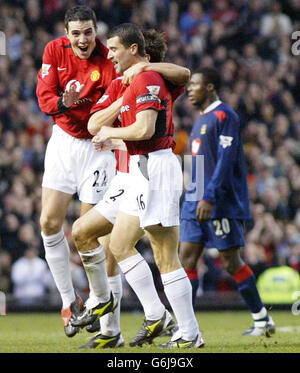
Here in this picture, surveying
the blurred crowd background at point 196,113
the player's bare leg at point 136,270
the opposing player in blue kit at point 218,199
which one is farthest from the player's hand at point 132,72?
the blurred crowd background at point 196,113

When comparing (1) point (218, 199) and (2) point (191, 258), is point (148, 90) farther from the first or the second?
(2) point (191, 258)

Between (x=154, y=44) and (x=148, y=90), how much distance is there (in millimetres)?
831

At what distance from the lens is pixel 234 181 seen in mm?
8789

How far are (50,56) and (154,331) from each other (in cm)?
241

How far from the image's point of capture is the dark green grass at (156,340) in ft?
22.8

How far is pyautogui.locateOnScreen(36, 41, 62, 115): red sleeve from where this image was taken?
7340mm

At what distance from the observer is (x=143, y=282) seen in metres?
6.84

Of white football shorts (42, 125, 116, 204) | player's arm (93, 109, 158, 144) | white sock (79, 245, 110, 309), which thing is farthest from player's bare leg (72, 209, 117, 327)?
player's arm (93, 109, 158, 144)

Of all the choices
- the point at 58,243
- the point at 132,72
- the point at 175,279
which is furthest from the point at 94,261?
the point at 132,72

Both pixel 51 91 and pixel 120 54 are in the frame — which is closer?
pixel 120 54

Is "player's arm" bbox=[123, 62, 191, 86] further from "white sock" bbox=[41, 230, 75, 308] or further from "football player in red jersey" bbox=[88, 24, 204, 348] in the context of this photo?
"white sock" bbox=[41, 230, 75, 308]

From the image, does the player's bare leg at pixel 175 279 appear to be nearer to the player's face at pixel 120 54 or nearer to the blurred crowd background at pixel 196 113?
the player's face at pixel 120 54

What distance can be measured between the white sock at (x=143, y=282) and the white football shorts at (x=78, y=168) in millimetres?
946
